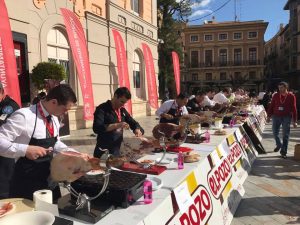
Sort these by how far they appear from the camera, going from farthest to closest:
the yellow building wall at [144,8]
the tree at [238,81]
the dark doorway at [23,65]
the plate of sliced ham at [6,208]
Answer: the tree at [238,81]
the yellow building wall at [144,8]
the dark doorway at [23,65]
the plate of sliced ham at [6,208]

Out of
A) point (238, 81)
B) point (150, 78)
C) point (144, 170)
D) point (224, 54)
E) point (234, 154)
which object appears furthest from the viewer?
point (224, 54)

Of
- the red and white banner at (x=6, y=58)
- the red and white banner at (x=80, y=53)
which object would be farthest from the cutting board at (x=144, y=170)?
the red and white banner at (x=80, y=53)

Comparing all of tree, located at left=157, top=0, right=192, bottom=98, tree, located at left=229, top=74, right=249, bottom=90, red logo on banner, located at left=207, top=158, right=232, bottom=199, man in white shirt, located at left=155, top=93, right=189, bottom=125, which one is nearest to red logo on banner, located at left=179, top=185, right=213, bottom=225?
red logo on banner, located at left=207, top=158, right=232, bottom=199

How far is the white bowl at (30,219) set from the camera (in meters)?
1.50

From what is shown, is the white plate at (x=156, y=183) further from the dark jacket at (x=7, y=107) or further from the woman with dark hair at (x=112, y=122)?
the dark jacket at (x=7, y=107)

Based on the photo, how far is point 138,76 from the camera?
54.0 feet

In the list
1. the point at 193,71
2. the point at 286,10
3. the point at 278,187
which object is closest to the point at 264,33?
the point at 286,10

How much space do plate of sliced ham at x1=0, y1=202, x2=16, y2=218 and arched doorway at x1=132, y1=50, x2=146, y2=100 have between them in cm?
1421

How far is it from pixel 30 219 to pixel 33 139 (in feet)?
2.49

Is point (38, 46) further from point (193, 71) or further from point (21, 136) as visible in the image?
point (193, 71)

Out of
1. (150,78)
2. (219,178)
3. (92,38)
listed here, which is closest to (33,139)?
(219,178)

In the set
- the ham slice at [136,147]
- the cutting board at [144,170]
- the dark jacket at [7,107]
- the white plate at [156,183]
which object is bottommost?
the white plate at [156,183]

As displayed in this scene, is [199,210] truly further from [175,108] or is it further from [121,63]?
[121,63]

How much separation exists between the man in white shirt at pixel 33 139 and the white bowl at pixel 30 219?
56 centimetres
